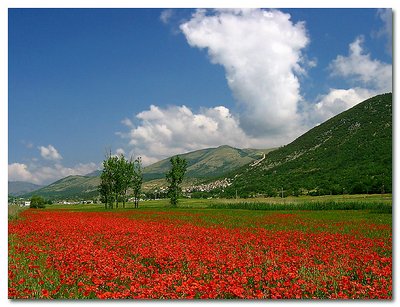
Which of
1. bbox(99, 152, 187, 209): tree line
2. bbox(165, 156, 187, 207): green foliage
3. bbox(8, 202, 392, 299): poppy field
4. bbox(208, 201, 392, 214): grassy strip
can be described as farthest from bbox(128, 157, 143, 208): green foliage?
bbox(8, 202, 392, 299): poppy field

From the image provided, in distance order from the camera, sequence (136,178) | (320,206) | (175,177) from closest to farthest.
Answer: (320,206)
(175,177)
(136,178)

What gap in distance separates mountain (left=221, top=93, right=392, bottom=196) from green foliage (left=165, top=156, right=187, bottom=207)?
18.0 metres

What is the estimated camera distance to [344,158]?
129ft

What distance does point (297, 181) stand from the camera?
62.9m

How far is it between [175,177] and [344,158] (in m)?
29.8

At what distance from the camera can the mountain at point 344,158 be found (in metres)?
23.1

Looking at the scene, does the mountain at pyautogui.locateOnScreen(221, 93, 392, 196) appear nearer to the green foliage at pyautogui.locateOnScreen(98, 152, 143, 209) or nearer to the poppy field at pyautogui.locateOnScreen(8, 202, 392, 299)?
the poppy field at pyautogui.locateOnScreen(8, 202, 392, 299)

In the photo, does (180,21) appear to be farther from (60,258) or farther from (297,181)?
(297,181)

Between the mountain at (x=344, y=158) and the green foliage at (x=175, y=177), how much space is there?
18.0 metres

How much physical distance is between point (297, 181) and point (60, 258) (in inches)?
2273

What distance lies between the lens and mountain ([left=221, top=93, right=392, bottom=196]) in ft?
75.7

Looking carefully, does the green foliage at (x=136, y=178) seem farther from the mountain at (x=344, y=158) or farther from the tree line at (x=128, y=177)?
the mountain at (x=344, y=158)

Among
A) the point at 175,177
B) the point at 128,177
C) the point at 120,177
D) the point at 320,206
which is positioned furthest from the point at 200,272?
the point at 128,177

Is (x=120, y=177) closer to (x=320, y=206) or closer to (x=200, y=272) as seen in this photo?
(x=320, y=206)
